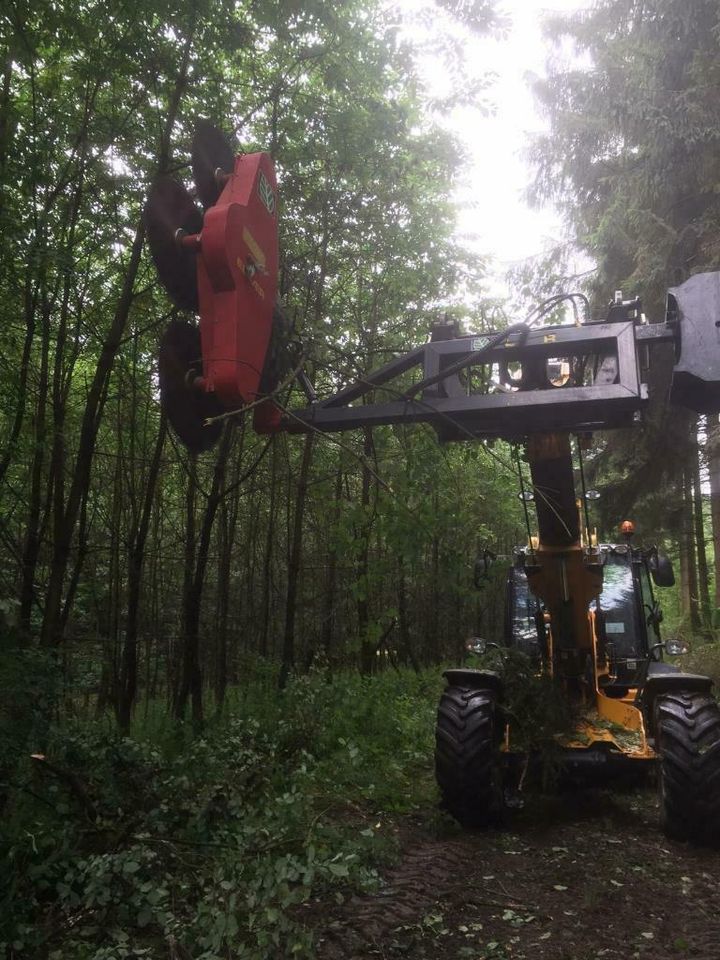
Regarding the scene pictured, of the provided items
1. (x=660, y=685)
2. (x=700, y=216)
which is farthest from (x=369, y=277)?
(x=660, y=685)

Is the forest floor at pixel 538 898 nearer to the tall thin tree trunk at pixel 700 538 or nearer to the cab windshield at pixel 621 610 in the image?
the cab windshield at pixel 621 610

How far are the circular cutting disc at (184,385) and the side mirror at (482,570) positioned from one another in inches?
110

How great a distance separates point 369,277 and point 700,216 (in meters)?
4.66

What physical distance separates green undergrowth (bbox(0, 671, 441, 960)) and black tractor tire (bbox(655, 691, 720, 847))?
183cm

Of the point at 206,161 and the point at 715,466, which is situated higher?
the point at 715,466

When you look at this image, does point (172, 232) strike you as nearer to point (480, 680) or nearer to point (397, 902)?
point (397, 902)

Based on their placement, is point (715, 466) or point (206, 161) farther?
point (715, 466)

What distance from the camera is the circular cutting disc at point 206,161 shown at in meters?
3.04

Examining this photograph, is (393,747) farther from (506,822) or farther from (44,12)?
(44,12)

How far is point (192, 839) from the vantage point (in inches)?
169

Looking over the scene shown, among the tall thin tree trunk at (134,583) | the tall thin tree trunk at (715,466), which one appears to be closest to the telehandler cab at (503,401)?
the tall thin tree trunk at (134,583)

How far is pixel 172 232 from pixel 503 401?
1639 millimetres

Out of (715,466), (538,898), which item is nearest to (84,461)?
(538,898)

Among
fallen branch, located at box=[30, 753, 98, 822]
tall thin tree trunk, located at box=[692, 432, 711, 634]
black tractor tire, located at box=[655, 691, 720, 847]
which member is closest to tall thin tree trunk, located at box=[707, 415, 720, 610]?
tall thin tree trunk, located at box=[692, 432, 711, 634]
